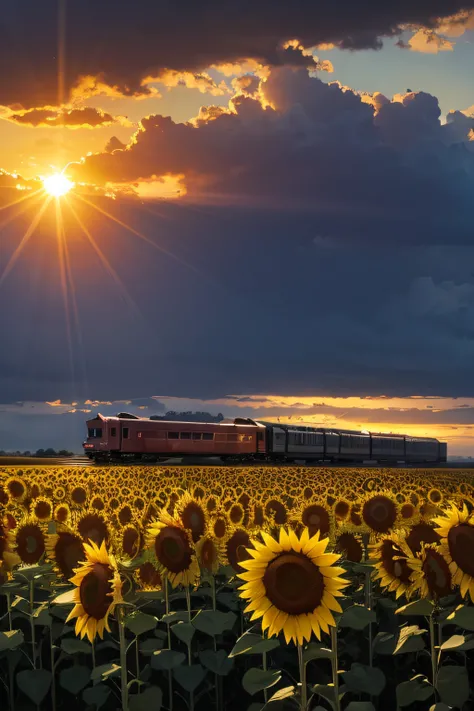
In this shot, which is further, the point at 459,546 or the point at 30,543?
the point at 30,543

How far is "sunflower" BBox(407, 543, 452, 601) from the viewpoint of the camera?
5762 millimetres

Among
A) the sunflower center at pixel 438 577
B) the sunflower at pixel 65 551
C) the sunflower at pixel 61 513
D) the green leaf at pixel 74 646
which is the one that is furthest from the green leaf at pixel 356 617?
the sunflower at pixel 61 513

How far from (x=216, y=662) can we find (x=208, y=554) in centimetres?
96

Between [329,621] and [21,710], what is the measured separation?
4.60 m

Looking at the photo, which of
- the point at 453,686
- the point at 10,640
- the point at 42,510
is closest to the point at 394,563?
the point at 453,686

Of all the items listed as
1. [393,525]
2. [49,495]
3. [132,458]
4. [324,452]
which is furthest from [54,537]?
[324,452]

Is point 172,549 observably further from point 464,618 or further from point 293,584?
point 464,618

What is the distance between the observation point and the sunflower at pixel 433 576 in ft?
18.9

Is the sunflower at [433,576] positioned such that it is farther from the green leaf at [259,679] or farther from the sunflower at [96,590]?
the sunflower at [96,590]

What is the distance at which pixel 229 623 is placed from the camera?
6.27 metres

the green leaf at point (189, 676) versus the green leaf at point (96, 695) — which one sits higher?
the green leaf at point (189, 676)

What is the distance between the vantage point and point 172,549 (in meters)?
6.24

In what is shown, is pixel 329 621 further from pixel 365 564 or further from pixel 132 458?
pixel 132 458

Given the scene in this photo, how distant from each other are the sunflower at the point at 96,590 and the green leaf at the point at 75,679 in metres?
1.81
